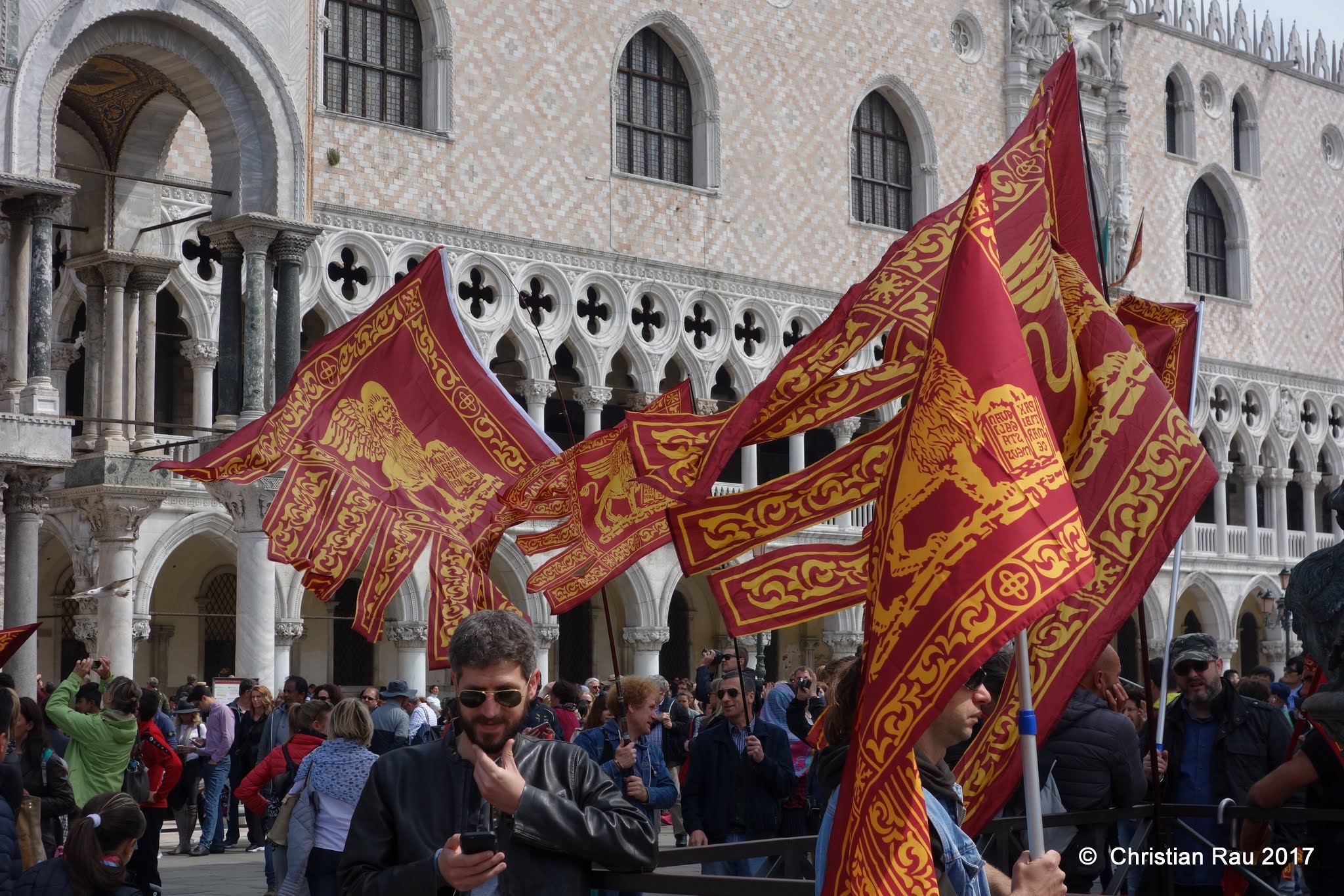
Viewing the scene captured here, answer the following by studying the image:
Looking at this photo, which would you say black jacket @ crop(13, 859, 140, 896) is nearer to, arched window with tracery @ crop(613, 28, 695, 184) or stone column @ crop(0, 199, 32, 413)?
stone column @ crop(0, 199, 32, 413)

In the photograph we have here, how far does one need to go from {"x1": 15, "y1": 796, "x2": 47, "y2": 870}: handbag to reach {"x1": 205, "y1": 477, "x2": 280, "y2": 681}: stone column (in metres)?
8.14

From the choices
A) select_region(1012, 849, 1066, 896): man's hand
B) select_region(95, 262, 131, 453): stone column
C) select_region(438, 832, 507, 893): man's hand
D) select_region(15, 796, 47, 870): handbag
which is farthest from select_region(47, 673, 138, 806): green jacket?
select_region(95, 262, 131, 453): stone column

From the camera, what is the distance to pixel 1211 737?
18.5 ft

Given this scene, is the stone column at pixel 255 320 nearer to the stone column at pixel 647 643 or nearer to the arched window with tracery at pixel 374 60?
the arched window with tracery at pixel 374 60

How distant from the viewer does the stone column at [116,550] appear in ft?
51.7

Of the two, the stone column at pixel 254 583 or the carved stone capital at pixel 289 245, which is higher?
the carved stone capital at pixel 289 245

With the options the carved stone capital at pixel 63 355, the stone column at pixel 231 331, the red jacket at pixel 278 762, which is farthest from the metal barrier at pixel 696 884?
the carved stone capital at pixel 63 355

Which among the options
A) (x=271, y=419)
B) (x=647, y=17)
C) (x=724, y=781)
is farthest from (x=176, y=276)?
(x=724, y=781)

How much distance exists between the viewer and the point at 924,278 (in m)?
5.64

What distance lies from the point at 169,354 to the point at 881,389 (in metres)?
17.0

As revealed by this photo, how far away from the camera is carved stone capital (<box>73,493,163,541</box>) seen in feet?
52.0

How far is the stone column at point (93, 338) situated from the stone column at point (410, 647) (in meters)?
4.53

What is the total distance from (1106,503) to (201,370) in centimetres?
1508

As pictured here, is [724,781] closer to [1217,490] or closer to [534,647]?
[534,647]
